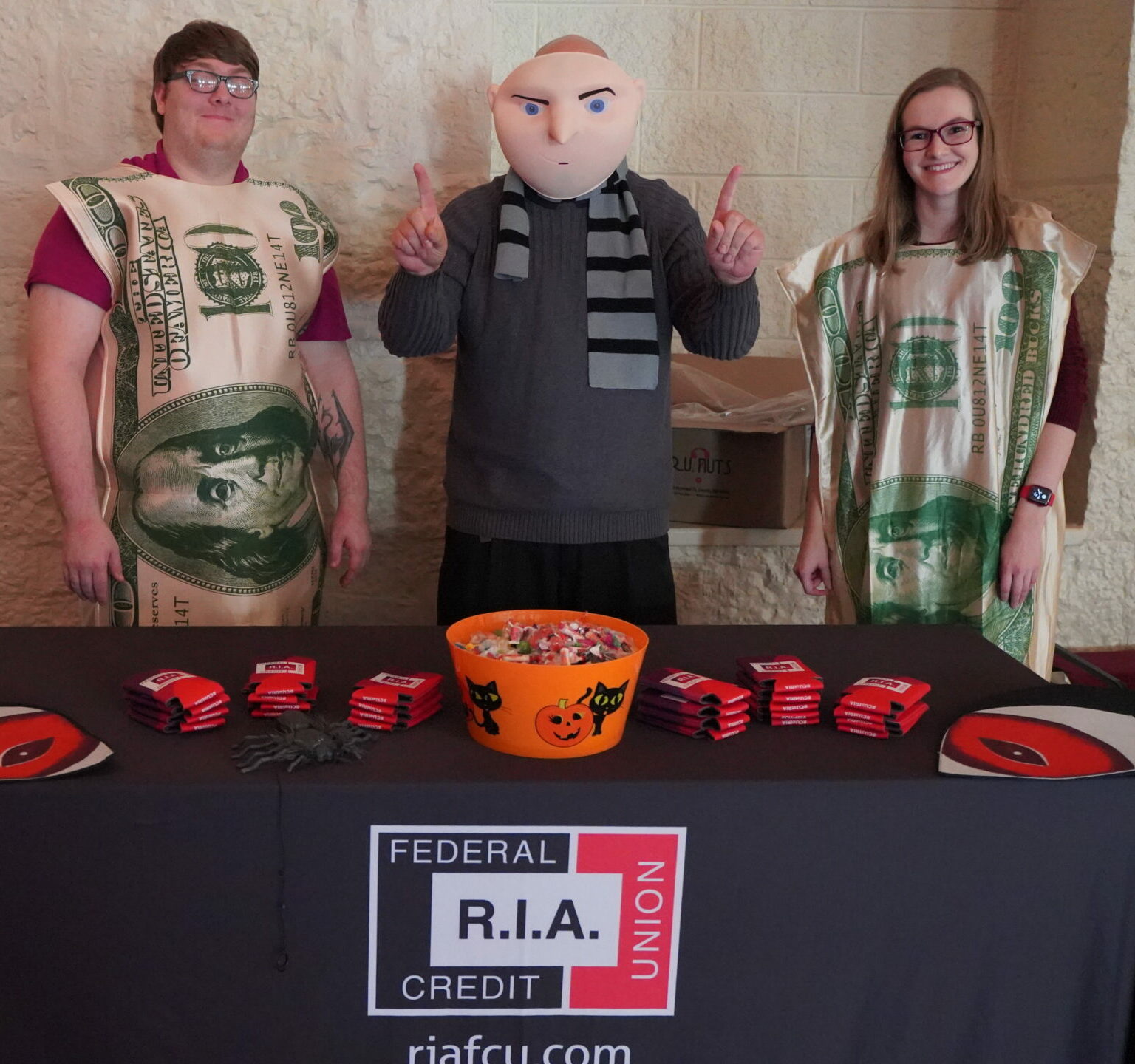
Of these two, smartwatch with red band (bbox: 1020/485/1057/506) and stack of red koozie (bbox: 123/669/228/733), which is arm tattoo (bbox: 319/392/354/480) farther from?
smartwatch with red band (bbox: 1020/485/1057/506)

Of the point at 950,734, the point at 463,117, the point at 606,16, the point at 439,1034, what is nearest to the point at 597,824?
the point at 439,1034

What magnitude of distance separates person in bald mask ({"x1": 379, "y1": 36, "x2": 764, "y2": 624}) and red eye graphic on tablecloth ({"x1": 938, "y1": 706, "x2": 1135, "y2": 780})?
0.67m

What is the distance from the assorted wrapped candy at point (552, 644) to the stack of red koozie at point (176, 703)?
213mm

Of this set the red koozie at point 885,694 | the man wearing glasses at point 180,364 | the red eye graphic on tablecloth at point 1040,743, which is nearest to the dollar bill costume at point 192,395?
the man wearing glasses at point 180,364

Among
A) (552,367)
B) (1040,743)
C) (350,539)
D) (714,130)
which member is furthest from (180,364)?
(714,130)

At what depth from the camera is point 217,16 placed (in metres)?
1.82

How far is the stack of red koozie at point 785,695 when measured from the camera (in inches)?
41.0

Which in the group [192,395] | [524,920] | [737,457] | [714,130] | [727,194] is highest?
[714,130]

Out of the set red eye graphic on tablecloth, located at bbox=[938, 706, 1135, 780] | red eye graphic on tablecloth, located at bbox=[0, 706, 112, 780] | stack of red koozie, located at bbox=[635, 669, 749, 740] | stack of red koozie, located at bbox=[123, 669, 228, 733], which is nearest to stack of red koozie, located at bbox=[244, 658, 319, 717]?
stack of red koozie, located at bbox=[123, 669, 228, 733]

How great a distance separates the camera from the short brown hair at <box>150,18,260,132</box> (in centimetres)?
155

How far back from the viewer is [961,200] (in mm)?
1650

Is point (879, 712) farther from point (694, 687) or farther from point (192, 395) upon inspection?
point (192, 395)

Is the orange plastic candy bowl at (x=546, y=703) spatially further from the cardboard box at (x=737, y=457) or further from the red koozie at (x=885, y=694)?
the cardboard box at (x=737, y=457)

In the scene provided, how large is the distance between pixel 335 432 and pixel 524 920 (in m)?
1.00
